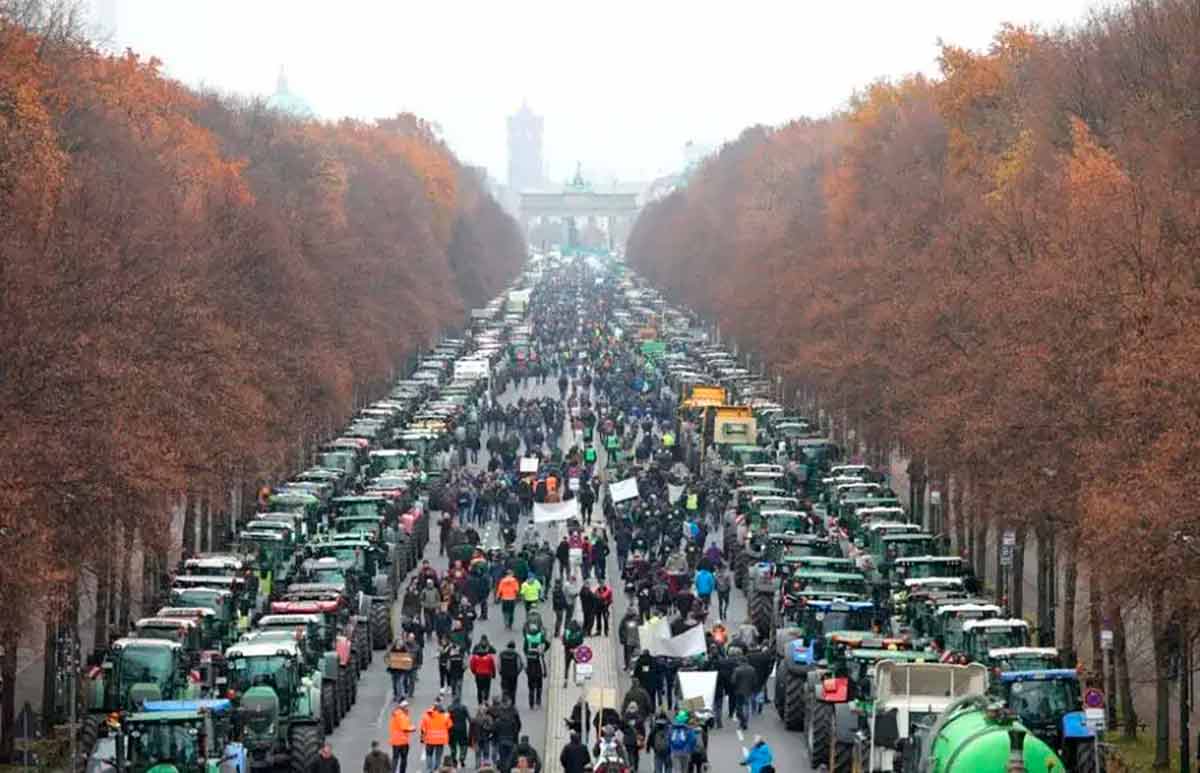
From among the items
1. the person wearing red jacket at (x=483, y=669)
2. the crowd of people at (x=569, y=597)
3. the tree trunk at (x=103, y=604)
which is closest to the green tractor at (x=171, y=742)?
the crowd of people at (x=569, y=597)

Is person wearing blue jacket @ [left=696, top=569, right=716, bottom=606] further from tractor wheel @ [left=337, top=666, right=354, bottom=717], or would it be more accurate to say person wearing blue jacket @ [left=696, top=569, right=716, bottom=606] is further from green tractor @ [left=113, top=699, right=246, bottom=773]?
green tractor @ [left=113, top=699, right=246, bottom=773]

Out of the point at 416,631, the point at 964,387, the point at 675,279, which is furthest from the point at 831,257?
the point at 675,279

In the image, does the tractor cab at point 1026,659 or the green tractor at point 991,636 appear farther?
the green tractor at point 991,636

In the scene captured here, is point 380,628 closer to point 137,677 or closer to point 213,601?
point 213,601

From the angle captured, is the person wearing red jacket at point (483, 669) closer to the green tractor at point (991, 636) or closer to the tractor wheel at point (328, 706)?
the tractor wheel at point (328, 706)

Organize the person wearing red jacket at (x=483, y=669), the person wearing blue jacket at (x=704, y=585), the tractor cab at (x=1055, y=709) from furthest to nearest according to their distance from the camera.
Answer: the person wearing blue jacket at (x=704, y=585) < the person wearing red jacket at (x=483, y=669) < the tractor cab at (x=1055, y=709)

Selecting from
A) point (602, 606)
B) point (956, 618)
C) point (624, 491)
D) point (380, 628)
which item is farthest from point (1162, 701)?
point (624, 491)
